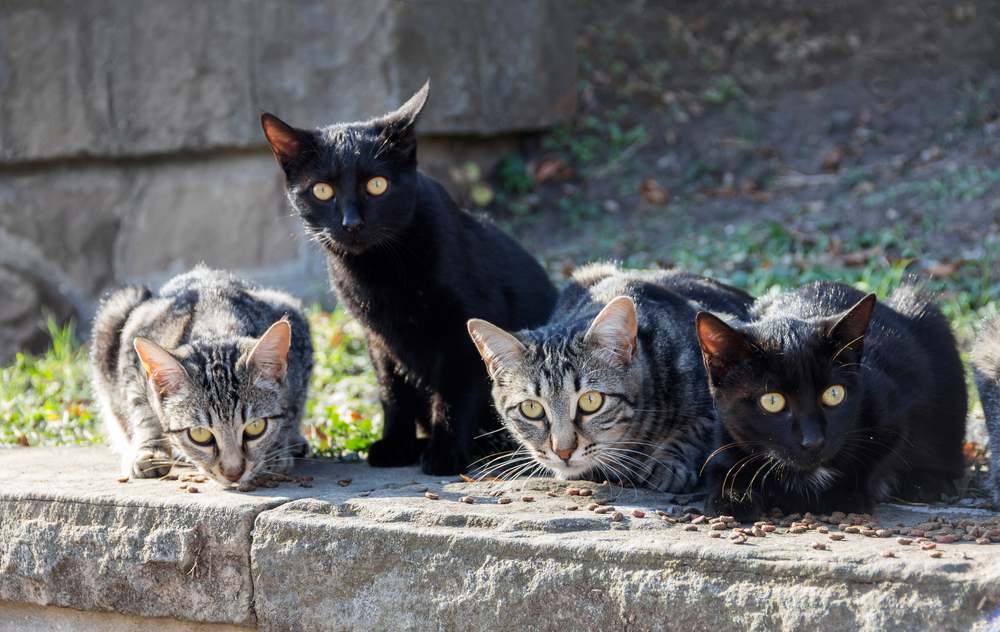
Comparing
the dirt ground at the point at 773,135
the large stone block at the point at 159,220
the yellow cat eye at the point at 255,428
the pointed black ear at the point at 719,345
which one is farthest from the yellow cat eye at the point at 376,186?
the large stone block at the point at 159,220

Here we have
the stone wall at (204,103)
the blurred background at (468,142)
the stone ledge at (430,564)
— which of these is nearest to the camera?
the stone ledge at (430,564)

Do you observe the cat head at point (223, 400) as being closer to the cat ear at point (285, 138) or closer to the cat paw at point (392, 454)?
the cat paw at point (392, 454)

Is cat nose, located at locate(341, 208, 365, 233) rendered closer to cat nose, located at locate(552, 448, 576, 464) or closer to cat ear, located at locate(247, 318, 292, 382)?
cat ear, located at locate(247, 318, 292, 382)

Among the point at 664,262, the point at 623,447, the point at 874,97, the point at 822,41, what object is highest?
the point at 822,41

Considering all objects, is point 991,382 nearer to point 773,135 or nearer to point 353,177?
point 353,177

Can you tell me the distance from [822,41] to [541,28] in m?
2.53

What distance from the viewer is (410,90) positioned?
7555 millimetres

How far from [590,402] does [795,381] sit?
785mm

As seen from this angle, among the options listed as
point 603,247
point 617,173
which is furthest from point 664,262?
point 617,173

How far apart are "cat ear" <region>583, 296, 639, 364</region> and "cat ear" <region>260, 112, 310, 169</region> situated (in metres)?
1.38

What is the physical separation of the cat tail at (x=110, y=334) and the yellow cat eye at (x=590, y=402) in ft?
6.70

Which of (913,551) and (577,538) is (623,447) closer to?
(577,538)

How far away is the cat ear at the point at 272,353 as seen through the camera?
12.9 feet

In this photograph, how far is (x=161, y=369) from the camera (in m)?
3.92
